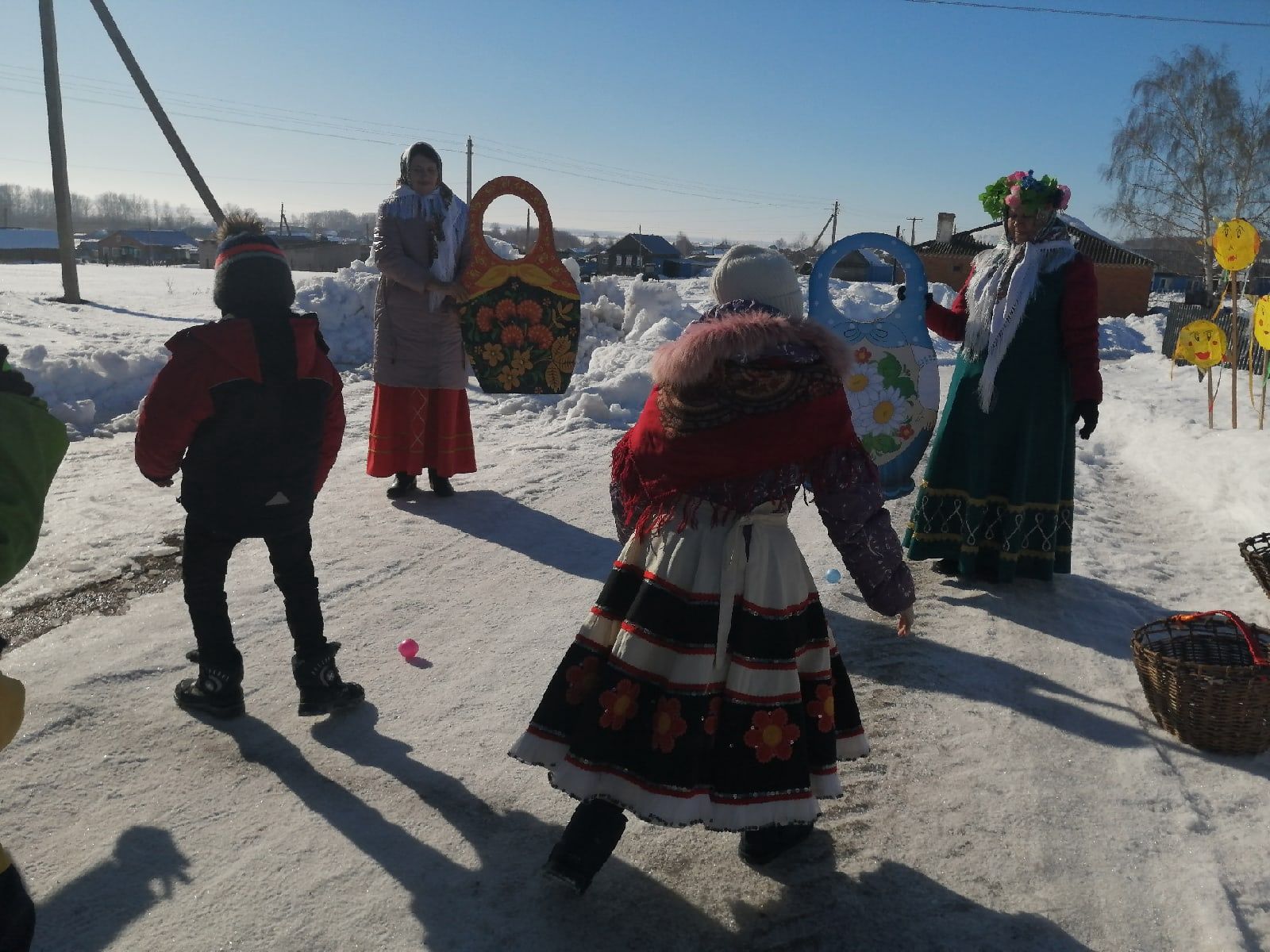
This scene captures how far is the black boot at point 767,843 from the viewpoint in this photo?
8.30ft

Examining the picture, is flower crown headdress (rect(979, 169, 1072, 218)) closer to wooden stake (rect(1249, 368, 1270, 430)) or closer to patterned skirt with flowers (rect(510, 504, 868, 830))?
patterned skirt with flowers (rect(510, 504, 868, 830))

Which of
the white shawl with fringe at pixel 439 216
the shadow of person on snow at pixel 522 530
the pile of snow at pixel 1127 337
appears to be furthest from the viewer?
the pile of snow at pixel 1127 337

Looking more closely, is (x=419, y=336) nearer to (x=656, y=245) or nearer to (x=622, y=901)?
(x=622, y=901)

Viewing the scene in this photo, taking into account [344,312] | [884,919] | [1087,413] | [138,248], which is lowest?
[884,919]

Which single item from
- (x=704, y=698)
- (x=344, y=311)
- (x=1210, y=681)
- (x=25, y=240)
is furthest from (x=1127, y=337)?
(x=25, y=240)

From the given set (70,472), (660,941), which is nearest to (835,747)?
(660,941)

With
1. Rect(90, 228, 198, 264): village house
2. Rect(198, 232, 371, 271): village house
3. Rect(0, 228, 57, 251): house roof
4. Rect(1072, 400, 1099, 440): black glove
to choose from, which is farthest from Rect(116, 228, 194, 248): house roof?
Rect(1072, 400, 1099, 440): black glove

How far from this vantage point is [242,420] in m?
2.95

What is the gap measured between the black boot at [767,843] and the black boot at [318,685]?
149cm

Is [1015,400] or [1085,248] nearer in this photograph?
[1015,400]

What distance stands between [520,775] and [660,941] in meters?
0.82

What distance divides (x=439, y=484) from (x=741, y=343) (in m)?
3.87

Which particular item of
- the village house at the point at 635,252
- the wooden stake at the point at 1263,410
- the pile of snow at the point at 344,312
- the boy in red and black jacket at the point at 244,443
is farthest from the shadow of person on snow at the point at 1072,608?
the village house at the point at 635,252

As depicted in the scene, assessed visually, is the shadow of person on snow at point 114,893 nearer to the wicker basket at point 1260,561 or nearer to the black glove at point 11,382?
the black glove at point 11,382
